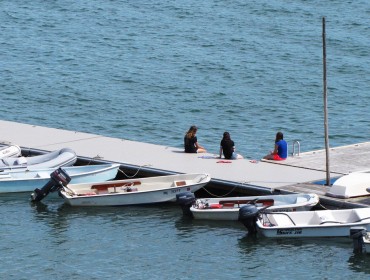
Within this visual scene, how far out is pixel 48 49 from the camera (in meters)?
63.5

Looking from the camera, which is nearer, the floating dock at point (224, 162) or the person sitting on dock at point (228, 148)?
the floating dock at point (224, 162)

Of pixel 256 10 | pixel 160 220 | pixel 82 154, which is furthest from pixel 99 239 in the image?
pixel 256 10

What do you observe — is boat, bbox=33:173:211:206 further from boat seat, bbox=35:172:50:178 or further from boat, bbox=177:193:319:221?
boat seat, bbox=35:172:50:178

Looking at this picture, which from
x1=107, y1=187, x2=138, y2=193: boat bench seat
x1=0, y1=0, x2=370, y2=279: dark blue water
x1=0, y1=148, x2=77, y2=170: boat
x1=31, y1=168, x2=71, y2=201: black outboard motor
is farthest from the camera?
x1=0, y1=148, x2=77, y2=170: boat

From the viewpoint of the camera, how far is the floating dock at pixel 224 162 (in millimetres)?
34312

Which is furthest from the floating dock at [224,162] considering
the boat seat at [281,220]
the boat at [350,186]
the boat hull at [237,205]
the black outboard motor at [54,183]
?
the black outboard motor at [54,183]

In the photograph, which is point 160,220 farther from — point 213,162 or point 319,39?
point 319,39

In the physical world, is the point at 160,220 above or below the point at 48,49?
below

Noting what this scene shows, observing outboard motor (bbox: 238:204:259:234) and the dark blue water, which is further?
outboard motor (bbox: 238:204:259:234)

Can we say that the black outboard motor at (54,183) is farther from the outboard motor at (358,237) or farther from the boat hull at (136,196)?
the outboard motor at (358,237)

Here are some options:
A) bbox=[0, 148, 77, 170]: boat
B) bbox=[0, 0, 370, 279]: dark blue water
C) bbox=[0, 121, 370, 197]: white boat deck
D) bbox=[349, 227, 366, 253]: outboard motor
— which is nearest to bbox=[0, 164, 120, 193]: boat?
bbox=[0, 148, 77, 170]: boat

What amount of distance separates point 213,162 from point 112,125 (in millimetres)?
12909

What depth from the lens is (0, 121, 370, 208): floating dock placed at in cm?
3431

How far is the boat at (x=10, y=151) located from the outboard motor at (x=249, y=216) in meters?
9.19
